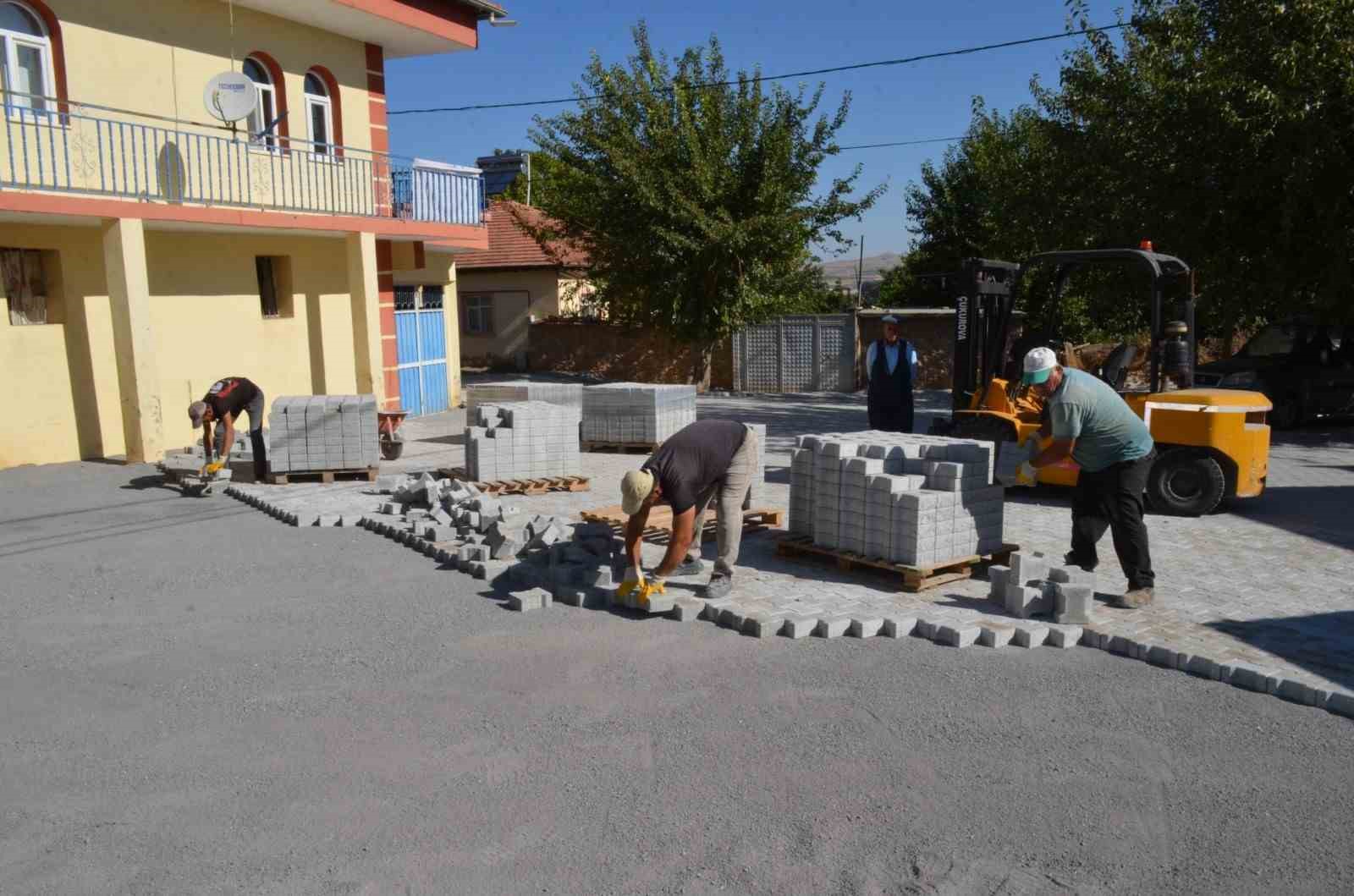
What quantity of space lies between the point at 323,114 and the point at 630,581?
1384 centimetres

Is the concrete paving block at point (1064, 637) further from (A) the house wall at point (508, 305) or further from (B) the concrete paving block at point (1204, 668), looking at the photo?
(A) the house wall at point (508, 305)

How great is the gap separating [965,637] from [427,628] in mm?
3593

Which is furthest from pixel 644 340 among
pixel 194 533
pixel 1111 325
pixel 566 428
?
pixel 194 533

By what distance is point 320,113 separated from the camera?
1806 cm

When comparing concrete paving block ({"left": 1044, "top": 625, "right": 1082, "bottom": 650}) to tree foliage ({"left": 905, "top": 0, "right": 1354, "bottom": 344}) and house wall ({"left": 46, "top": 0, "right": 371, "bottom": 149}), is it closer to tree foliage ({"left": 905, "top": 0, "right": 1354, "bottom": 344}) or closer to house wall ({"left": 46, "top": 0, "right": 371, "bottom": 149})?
tree foliage ({"left": 905, "top": 0, "right": 1354, "bottom": 344})

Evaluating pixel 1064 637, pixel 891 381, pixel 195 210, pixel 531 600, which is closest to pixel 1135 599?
pixel 1064 637

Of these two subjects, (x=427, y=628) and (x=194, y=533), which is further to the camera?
(x=194, y=533)

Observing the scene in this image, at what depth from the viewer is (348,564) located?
357 inches

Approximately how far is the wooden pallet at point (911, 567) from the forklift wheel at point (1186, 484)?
2840mm

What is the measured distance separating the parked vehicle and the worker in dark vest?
25.5ft

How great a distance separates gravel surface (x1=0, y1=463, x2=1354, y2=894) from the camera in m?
4.17

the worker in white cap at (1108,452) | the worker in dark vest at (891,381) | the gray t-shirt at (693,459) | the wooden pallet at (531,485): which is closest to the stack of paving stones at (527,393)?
the wooden pallet at (531,485)

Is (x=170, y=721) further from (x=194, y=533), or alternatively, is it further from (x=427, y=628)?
(x=194, y=533)

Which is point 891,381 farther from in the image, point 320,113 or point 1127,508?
point 320,113
